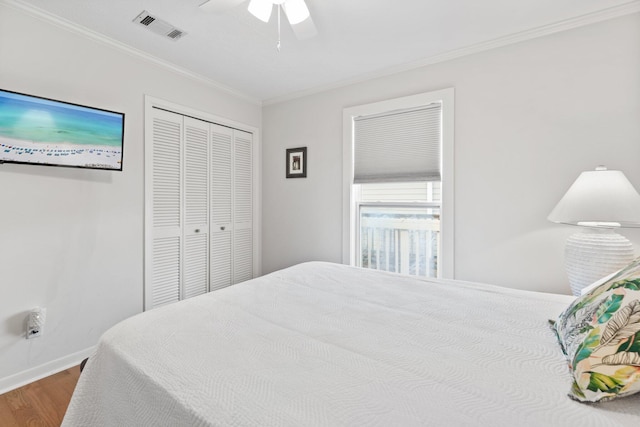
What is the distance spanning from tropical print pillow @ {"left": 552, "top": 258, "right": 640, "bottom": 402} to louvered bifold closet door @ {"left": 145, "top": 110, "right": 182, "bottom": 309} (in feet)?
9.61

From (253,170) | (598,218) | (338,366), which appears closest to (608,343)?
(338,366)

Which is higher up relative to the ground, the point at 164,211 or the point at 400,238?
the point at 164,211

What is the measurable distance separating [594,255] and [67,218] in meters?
3.50

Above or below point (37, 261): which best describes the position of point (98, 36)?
above

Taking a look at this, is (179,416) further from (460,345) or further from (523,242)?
(523,242)

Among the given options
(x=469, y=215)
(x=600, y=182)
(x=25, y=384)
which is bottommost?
(x=25, y=384)

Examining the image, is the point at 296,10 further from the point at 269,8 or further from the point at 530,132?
the point at 530,132

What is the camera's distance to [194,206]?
3.07 m

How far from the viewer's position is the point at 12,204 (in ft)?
6.37

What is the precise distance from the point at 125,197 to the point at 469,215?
2920mm

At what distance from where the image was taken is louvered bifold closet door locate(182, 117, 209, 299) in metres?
2.99

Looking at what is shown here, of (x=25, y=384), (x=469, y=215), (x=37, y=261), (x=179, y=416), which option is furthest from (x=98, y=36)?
(x=469, y=215)

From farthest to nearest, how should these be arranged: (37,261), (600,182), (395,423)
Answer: (37,261) < (600,182) < (395,423)

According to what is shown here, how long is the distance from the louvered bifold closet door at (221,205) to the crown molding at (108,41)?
45 centimetres
